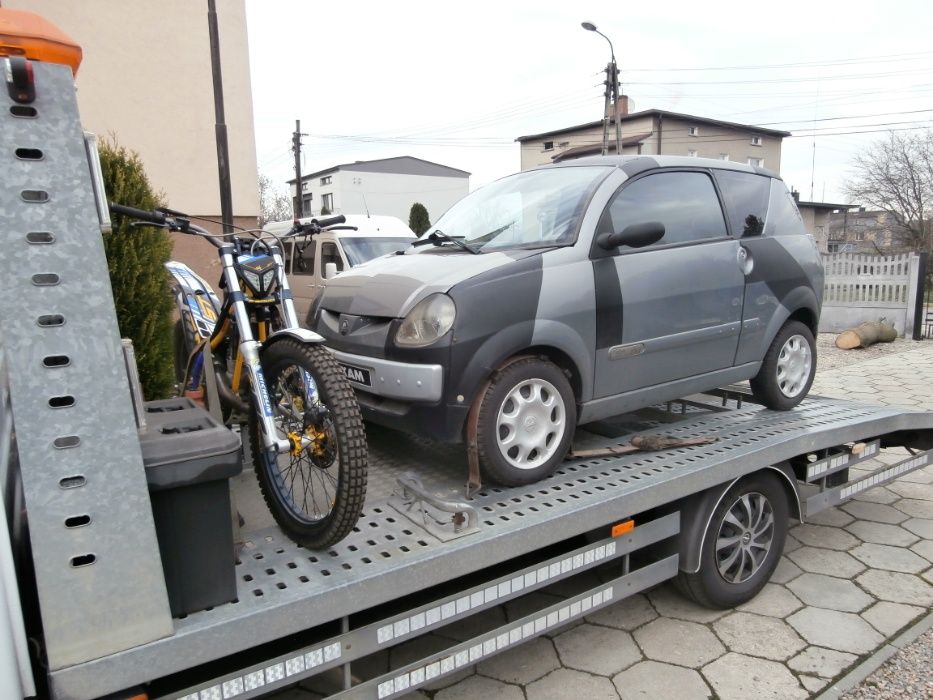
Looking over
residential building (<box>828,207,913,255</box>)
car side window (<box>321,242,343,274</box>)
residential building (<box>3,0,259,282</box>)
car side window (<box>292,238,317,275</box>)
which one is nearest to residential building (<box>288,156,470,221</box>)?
residential building (<box>828,207,913,255</box>)

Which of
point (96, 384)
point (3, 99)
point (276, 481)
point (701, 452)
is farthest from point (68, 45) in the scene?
point (701, 452)

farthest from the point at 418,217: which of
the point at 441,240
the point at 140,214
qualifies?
the point at 140,214

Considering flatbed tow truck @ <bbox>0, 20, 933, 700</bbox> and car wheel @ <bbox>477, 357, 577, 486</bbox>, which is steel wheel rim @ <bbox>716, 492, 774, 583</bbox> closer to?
flatbed tow truck @ <bbox>0, 20, 933, 700</bbox>

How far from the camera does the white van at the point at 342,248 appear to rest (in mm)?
10484

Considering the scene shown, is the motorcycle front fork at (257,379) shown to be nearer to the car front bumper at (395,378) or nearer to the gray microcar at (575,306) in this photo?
the car front bumper at (395,378)

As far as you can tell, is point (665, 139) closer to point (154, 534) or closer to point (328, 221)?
point (328, 221)

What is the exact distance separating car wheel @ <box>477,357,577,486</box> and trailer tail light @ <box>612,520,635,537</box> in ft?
1.21

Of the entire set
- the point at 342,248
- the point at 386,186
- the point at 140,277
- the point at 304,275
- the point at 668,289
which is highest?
the point at 386,186

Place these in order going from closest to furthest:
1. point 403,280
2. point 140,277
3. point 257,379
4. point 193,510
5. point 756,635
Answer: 1. point 193,510
2. point 257,379
3. point 403,280
4. point 756,635
5. point 140,277

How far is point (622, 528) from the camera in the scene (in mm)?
2738

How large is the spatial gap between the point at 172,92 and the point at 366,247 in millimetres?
4643

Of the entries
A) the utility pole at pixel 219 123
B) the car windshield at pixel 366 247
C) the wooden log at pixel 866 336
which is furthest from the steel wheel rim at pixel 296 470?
the wooden log at pixel 866 336

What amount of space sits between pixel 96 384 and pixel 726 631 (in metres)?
2.87

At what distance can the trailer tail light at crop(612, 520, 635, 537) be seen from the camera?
107 inches
